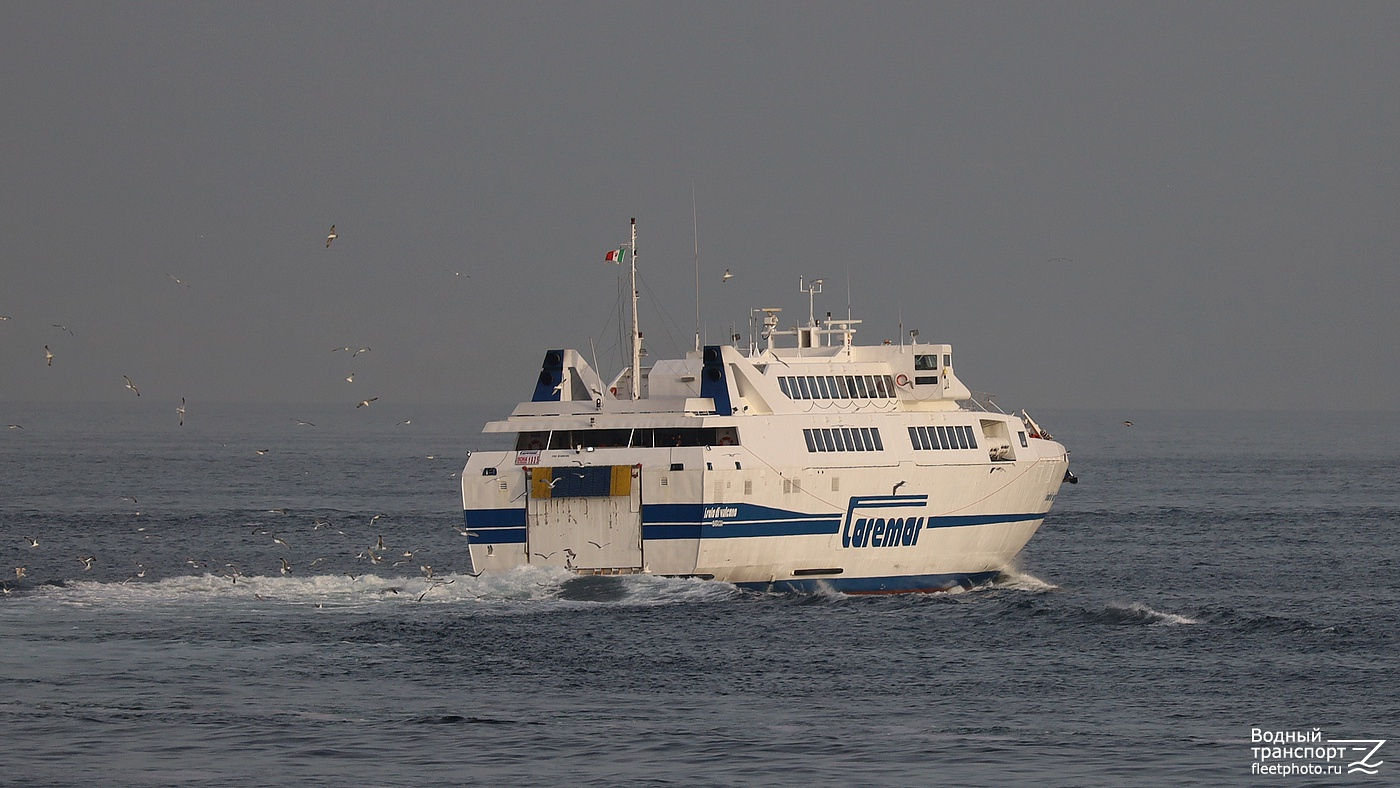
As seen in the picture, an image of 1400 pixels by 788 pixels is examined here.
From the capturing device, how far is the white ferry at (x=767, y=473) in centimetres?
4175

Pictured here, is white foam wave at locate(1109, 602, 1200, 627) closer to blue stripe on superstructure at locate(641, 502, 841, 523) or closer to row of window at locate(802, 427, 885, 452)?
row of window at locate(802, 427, 885, 452)

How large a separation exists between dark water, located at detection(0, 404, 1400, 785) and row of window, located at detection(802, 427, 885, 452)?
4.03m

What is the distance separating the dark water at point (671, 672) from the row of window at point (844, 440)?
4.03 metres

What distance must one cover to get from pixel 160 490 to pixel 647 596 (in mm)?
56527

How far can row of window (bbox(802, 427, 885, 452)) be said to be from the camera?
44250mm

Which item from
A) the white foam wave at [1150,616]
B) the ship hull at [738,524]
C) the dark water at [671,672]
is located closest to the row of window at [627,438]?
the ship hull at [738,524]

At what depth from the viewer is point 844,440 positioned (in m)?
44.9

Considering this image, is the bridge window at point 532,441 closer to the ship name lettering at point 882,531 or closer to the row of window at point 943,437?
the ship name lettering at point 882,531

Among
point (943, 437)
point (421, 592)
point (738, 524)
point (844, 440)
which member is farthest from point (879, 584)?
point (421, 592)

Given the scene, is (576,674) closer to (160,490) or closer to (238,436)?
(160,490)

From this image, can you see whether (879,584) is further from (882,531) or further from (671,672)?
(671,672)

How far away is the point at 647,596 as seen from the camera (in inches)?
1606

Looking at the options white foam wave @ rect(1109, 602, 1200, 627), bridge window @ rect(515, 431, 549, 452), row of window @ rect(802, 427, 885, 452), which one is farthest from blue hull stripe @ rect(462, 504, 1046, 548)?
white foam wave @ rect(1109, 602, 1200, 627)

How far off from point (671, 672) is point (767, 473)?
10276 mm
